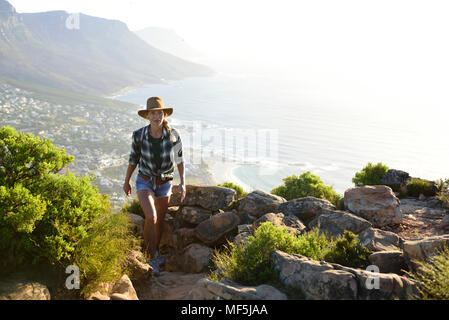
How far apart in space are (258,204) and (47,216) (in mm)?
6003

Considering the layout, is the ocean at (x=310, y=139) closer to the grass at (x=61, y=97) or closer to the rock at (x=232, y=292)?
the grass at (x=61, y=97)

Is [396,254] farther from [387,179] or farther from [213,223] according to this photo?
[387,179]

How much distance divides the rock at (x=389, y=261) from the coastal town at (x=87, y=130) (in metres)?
63.7

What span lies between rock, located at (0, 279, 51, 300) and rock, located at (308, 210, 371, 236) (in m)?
6.11

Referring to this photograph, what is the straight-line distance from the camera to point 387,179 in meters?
12.7

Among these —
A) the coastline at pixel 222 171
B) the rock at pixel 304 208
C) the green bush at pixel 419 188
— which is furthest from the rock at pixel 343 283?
the coastline at pixel 222 171

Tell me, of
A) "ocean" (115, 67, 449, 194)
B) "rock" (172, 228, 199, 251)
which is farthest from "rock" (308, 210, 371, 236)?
"ocean" (115, 67, 449, 194)

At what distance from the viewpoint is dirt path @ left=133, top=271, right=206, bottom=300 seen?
19.4ft

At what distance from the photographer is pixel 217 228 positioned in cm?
812

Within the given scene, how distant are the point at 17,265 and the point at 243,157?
9745 centimetres

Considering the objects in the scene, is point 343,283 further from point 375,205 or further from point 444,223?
point 444,223

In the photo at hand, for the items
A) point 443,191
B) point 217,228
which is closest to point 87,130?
point 217,228

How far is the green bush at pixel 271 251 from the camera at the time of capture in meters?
4.97
